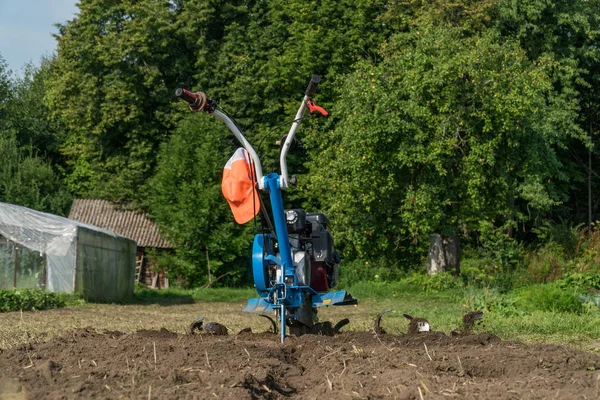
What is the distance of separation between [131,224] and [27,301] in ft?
69.6

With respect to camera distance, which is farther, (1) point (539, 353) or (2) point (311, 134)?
(2) point (311, 134)

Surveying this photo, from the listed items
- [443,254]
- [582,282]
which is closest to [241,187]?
[582,282]

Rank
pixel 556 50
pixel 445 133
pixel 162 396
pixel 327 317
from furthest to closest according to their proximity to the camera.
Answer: pixel 556 50 → pixel 445 133 → pixel 327 317 → pixel 162 396

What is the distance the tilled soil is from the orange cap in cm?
146

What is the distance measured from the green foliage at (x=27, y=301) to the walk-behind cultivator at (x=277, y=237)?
11430mm

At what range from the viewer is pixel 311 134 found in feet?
111

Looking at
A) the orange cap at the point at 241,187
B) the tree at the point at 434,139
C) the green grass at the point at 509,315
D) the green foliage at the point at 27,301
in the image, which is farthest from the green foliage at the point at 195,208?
the orange cap at the point at 241,187

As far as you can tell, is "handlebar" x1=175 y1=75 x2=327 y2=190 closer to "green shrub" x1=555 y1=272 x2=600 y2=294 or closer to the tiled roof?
"green shrub" x1=555 y1=272 x2=600 y2=294

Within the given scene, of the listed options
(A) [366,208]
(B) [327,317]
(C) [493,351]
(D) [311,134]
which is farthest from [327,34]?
(C) [493,351]

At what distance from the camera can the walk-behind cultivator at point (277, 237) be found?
361 inches

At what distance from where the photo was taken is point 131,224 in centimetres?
4184

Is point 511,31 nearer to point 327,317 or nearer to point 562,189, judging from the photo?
point 562,189

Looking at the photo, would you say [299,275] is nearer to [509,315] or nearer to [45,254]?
[509,315]

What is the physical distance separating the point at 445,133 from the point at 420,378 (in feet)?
69.9
